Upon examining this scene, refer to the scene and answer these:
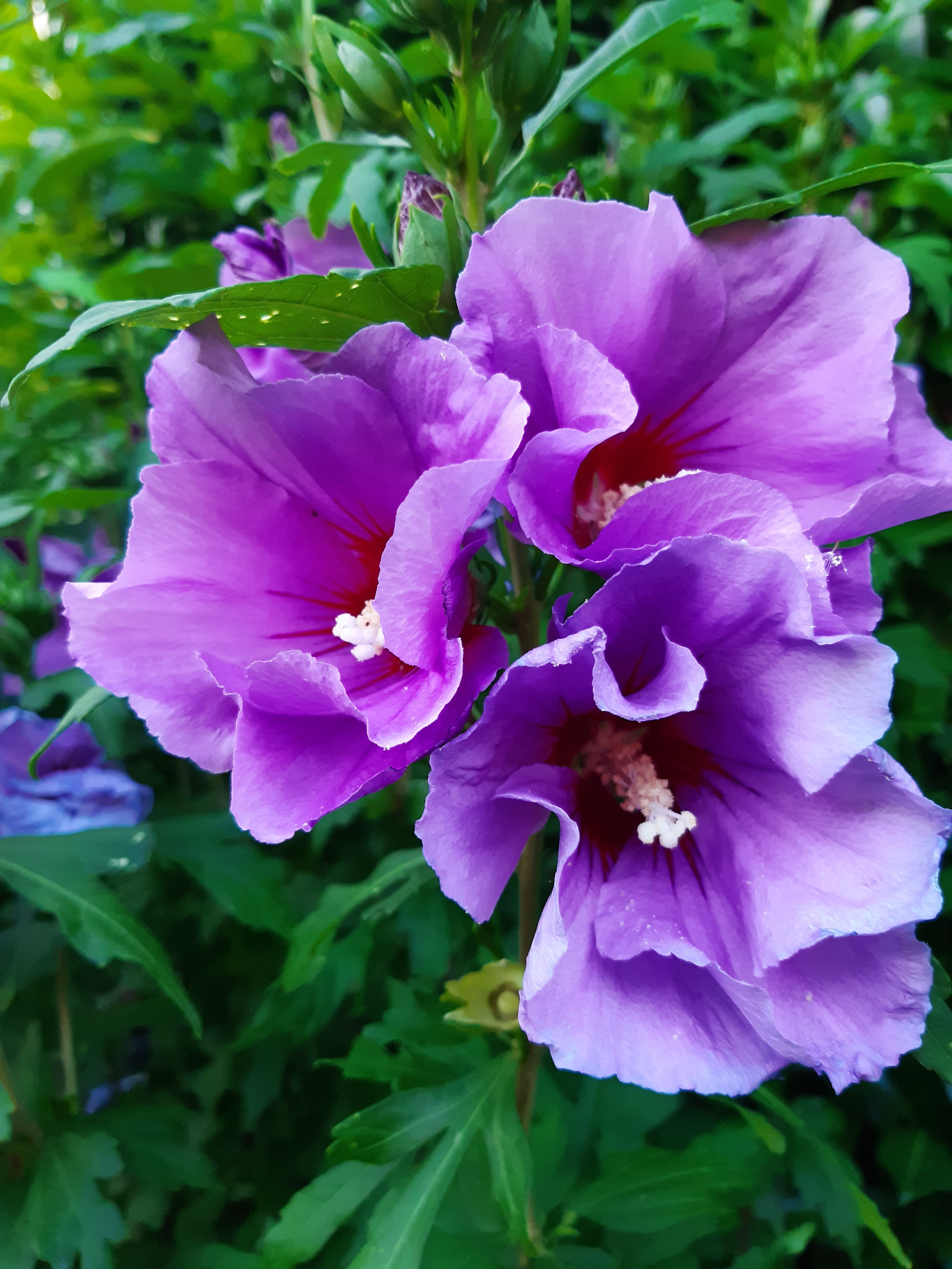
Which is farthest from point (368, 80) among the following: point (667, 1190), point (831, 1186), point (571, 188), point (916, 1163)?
point (916, 1163)

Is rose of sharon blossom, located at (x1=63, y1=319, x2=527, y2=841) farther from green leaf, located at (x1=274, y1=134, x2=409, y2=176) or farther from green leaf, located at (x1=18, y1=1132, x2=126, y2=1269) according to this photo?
green leaf, located at (x1=18, y1=1132, x2=126, y2=1269)

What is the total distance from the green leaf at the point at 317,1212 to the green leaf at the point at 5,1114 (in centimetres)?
29

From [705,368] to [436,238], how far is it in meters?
0.21

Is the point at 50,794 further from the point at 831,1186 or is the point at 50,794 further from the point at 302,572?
the point at 831,1186

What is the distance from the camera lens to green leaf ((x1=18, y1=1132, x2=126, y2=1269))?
96 cm

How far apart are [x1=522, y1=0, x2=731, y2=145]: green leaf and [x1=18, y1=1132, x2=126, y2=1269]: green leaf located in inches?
44.8

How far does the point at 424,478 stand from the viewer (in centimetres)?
50

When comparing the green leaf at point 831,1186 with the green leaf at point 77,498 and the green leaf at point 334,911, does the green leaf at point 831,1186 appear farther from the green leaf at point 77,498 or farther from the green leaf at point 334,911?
the green leaf at point 77,498

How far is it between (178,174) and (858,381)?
5.74ft

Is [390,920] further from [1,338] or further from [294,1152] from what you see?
[1,338]

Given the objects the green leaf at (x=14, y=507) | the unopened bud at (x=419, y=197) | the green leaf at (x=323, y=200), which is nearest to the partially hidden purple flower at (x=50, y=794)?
the green leaf at (x=14, y=507)

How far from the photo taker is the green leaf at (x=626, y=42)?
0.74 metres

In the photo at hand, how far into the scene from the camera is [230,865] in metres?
1.19

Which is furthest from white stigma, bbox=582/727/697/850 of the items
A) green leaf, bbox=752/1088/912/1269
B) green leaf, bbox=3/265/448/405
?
green leaf, bbox=752/1088/912/1269
